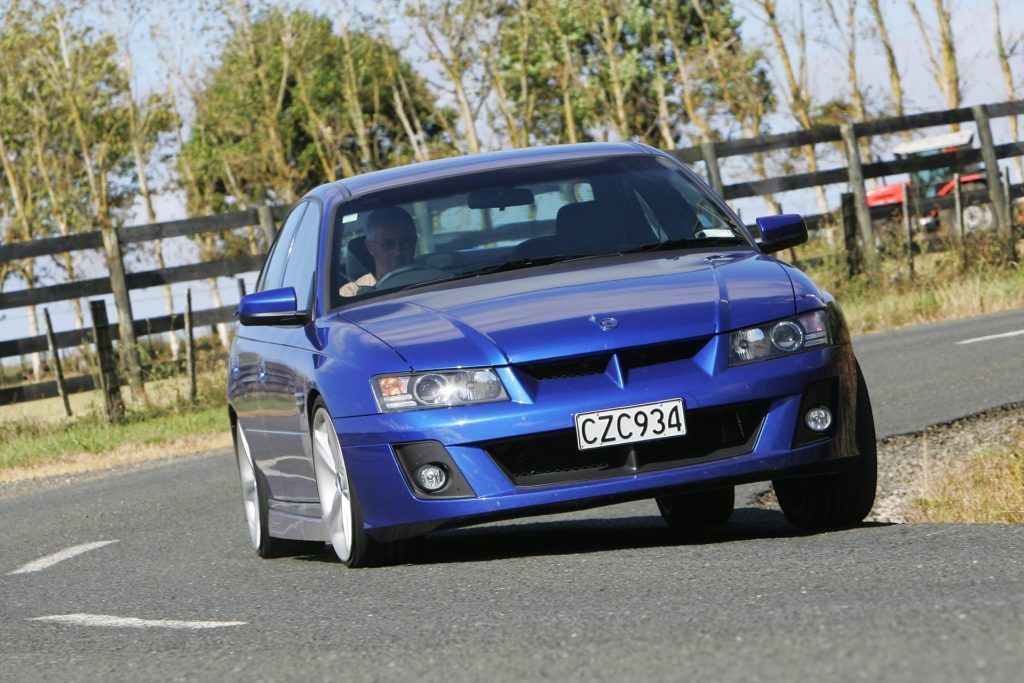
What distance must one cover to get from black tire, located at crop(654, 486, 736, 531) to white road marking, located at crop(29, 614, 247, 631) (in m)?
2.46

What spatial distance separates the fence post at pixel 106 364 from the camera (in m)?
18.8

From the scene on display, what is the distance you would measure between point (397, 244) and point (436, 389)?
1.40 metres

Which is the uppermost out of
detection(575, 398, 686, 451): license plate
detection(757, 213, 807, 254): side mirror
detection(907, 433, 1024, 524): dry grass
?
detection(757, 213, 807, 254): side mirror

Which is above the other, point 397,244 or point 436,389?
point 397,244

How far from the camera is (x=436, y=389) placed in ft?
20.1

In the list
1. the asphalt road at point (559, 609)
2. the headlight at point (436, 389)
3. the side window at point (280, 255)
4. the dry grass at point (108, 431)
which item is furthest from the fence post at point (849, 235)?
the headlight at point (436, 389)

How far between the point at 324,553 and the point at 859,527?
2633mm

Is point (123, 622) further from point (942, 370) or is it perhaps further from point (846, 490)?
point (942, 370)

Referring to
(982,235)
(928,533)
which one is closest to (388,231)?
(928,533)

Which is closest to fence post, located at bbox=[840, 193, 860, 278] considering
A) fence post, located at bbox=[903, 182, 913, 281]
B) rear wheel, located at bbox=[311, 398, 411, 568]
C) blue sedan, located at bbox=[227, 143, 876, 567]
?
fence post, located at bbox=[903, 182, 913, 281]

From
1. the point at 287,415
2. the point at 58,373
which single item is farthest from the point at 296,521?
the point at 58,373

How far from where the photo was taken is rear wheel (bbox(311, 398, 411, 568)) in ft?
21.2

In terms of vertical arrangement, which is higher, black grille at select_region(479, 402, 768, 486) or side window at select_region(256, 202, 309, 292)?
side window at select_region(256, 202, 309, 292)

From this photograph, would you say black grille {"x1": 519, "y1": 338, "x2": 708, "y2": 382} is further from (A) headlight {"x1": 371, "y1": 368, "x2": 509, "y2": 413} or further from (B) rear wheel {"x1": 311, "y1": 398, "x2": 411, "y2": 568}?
(B) rear wheel {"x1": 311, "y1": 398, "x2": 411, "y2": 568}
